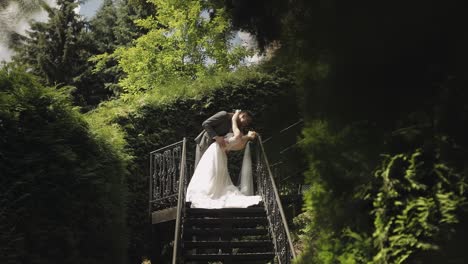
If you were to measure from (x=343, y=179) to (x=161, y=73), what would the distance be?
53.8ft

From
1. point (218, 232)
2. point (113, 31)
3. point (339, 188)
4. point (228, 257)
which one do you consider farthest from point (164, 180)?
point (113, 31)

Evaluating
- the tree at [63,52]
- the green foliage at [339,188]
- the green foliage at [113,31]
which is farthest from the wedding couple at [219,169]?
the green foliage at [113,31]

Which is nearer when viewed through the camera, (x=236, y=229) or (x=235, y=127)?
(x=236, y=229)

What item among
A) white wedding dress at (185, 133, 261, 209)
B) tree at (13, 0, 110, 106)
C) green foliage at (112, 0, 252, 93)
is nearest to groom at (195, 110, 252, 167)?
white wedding dress at (185, 133, 261, 209)

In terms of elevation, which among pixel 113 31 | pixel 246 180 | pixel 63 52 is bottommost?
pixel 246 180

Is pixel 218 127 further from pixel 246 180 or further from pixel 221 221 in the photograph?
pixel 221 221

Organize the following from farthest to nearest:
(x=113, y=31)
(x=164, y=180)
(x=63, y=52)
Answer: (x=113, y=31) → (x=63, y=52) → (x=164, y=180)

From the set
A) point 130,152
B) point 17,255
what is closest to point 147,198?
point 130,152

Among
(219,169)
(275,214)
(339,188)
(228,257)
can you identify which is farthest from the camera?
(219,169)

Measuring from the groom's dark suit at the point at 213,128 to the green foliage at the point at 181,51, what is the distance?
341 inches

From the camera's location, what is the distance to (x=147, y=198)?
12.6 m

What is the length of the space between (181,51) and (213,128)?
946cm

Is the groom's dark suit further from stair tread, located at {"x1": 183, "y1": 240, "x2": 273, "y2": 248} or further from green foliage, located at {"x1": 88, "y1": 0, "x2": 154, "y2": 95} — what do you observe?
green foliage, located at {"x1": 88, "y1": 0, "x2": 154, "y2": 95}

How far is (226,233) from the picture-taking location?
9.16m
